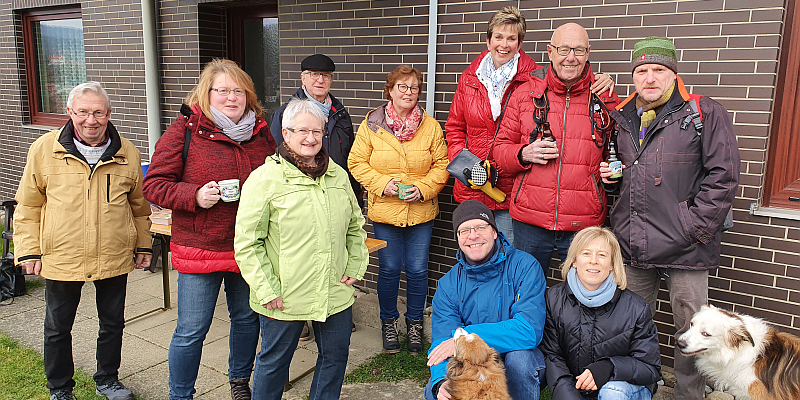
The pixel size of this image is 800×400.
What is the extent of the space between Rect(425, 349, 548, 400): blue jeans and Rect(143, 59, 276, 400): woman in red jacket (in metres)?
1.34

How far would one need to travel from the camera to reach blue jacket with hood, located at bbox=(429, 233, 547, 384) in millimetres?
2936

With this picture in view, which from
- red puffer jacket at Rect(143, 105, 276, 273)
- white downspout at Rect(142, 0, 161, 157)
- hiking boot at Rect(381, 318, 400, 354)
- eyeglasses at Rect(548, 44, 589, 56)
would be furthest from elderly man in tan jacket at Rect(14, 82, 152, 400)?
white downspout at Rect(142, 0, 161, 157)

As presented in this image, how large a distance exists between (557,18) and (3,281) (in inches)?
222

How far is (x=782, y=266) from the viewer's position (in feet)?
11.8

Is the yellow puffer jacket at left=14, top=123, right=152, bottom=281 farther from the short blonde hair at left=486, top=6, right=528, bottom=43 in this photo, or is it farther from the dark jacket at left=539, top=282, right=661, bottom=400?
the dark jacket at left=539, top=282, right=661, bottom=400

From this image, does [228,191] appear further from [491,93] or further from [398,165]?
[491,93]

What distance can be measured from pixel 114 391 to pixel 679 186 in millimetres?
3627

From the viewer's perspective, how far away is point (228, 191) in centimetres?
300

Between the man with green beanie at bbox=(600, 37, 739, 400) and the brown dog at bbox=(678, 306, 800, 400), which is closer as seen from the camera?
the brown dog at bbox=(678, 306, 800, 400)

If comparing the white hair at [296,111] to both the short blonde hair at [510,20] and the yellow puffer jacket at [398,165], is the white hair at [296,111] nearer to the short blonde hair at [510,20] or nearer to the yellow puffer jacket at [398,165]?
the yellow puffer jacket at [398,165]

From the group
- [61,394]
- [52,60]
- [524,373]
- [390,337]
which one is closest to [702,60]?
[524,373]

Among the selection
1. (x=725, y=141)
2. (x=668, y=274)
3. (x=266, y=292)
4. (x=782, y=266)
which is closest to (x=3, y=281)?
(x=266, y=292)

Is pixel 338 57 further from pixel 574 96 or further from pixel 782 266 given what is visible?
pixel 782 266

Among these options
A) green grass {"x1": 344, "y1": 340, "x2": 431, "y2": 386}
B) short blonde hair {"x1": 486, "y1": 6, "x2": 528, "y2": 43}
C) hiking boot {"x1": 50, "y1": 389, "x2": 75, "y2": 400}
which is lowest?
green grass {"x1": 344, "y1": 340, "x2": 431, "y2": 386}
